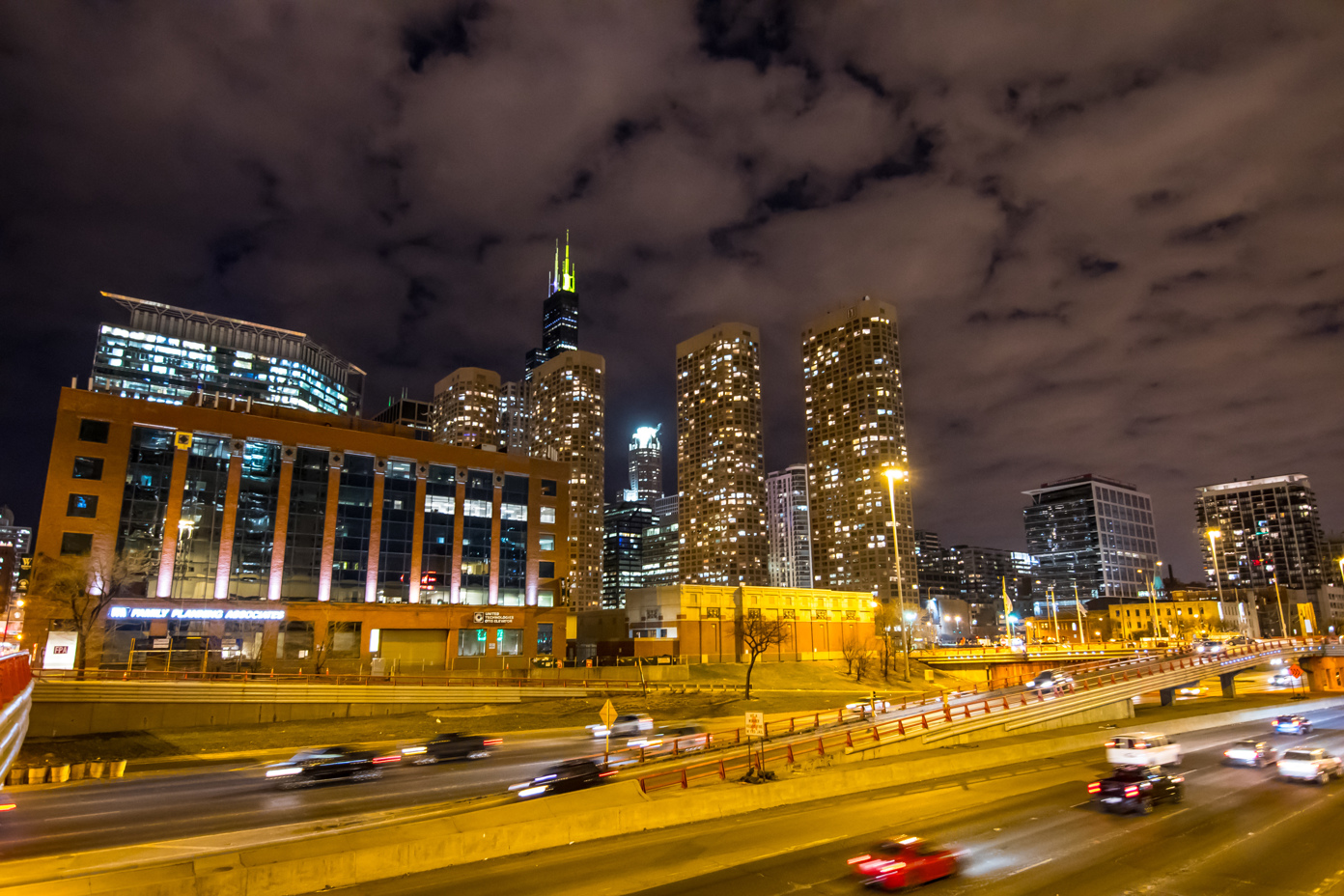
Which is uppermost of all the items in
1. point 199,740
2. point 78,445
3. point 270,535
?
point 78,445

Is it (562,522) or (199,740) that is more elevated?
(562,522)

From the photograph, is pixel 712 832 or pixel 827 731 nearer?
pixel 712 832

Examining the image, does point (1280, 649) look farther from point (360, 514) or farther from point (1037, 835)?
point (360, 514)

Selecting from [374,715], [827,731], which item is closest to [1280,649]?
[827,731]

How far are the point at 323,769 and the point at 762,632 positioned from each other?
5970 centimetres

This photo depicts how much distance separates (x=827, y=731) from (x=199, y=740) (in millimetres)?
34121

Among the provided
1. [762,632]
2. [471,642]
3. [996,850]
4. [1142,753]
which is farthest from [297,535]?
[1142,753]

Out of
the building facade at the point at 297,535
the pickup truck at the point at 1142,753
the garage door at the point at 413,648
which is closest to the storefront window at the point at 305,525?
the building facade at the point at 297,535

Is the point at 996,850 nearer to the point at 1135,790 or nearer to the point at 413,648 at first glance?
the point at 1135,790

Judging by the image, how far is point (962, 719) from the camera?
35.9 metres

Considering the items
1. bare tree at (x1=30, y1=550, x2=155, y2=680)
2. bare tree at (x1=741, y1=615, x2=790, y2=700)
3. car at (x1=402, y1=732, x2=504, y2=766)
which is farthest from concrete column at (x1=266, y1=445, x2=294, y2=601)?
bare tree at (x1=741, y1=615, x2=790, y2=700)

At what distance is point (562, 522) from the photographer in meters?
84.0

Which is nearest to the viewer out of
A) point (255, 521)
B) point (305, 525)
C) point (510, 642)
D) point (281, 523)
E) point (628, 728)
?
point (628, 728)

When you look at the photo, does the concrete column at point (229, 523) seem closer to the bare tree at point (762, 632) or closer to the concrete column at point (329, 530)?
the concrete column at point (329, 530)
